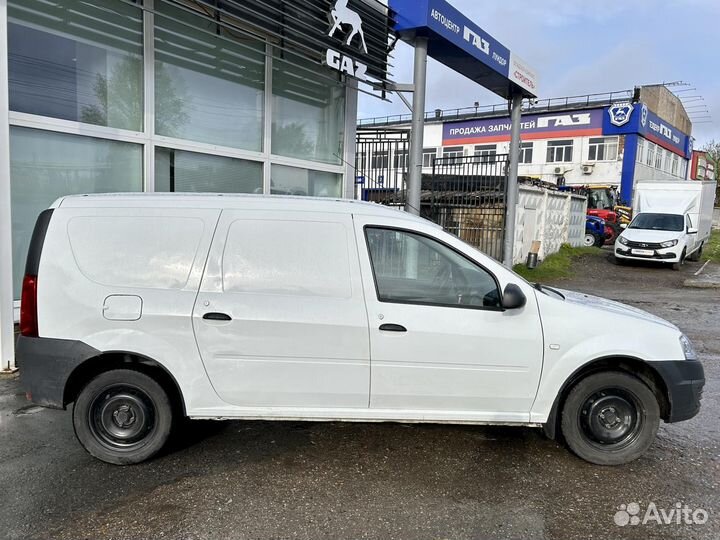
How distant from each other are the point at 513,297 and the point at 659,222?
17.5m

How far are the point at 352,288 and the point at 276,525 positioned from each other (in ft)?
4.92

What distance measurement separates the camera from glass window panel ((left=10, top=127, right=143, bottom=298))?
5.80m

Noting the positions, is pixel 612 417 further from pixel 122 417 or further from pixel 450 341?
pixel 122 417

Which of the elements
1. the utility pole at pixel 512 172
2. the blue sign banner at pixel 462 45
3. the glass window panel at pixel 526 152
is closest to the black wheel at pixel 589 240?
the utility pole at pixel 512 172

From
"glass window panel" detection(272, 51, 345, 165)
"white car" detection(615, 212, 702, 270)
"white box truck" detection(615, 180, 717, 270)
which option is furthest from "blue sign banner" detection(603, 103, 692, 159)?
"glass window panel" detection(272, 51, 345, 165)

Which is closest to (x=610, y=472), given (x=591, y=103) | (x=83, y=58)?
(x=83, y=58)

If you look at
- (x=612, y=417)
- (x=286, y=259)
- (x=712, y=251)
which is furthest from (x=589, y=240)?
(x=286, y=259)

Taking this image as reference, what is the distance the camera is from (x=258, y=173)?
8180mm

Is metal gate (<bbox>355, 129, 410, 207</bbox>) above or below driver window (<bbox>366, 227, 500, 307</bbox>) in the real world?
above

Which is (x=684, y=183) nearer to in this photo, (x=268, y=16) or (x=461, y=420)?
(x=268, y=16)

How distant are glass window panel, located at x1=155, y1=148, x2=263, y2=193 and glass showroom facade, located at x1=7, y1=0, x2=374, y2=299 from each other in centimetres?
1

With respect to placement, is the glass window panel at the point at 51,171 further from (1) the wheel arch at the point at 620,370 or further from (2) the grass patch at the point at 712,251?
(2) the grass patch at the point at 712,251

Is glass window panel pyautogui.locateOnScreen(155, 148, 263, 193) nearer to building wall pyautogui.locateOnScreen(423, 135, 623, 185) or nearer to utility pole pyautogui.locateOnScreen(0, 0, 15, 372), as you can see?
utility pole pyautogui.locateOnScreen(0, 0, 15, 372)

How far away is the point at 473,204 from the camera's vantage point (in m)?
13.8
